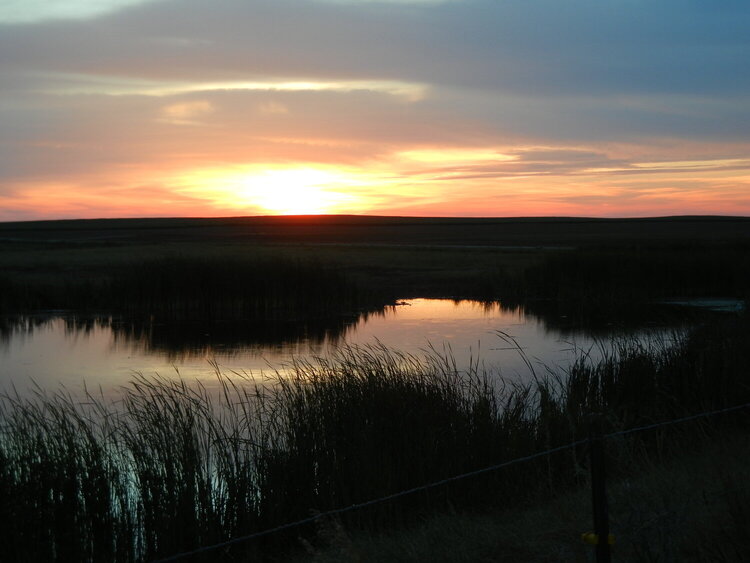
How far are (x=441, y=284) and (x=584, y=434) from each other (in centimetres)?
2802

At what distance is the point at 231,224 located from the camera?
150 m

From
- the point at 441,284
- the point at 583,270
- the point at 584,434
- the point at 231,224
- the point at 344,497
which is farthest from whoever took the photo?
the point at 231,224

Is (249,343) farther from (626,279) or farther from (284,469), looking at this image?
(626,279)

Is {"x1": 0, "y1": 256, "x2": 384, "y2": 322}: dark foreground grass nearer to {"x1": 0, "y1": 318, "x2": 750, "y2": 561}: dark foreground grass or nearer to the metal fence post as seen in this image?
{"x1": 0, "y1": 318, "x2": 750, "y2": 561}: dark foreground grass

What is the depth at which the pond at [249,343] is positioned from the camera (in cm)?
1596

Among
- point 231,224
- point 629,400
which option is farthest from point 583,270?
point 231,224

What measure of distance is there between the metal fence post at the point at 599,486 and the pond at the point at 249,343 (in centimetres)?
975

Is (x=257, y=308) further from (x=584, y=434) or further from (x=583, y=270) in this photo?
(x=584, y=434)

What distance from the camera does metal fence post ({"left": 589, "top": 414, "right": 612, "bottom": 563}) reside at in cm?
376

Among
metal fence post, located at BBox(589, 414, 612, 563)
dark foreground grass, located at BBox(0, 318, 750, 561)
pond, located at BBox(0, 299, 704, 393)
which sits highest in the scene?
metal fence post, located at BBox(589, 414, 612, 563)

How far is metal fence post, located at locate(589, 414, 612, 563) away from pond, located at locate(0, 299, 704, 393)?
9.75 meters

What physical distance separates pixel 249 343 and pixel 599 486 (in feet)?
55.0

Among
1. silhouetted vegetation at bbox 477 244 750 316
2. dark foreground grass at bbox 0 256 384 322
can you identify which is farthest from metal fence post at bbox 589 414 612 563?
silhouetted vegetation at bbox 477 244 750 316

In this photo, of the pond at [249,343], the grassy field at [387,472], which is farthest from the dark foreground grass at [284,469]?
the pond at [249,343]
